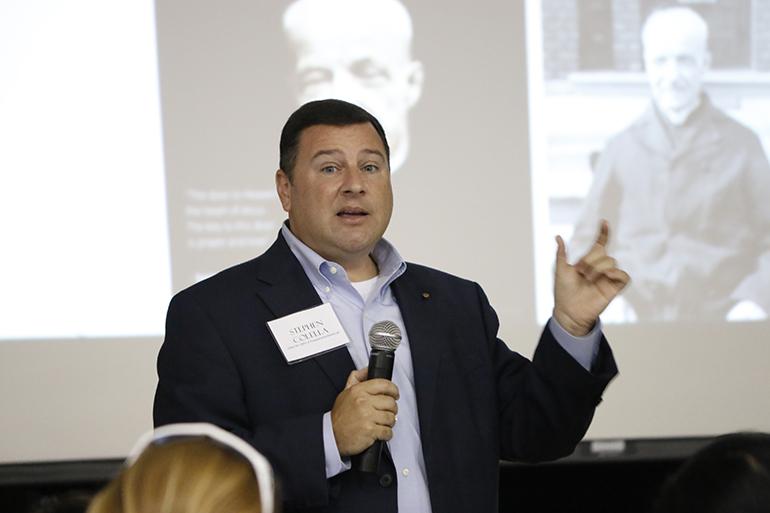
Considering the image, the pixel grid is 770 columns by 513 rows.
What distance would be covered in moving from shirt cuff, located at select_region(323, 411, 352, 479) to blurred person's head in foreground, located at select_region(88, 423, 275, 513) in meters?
0.78

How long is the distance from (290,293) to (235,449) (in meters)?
1.02

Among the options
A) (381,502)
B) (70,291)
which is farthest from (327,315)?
(70,291)

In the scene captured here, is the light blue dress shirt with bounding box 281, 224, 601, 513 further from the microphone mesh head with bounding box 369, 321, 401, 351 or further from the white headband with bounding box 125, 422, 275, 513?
the white headband with bounding box 125, 422, 275, 513

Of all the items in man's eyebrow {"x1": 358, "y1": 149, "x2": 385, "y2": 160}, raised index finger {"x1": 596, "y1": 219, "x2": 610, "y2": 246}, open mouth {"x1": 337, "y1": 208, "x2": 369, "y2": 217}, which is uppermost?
man's eyebrow {"x1": 358, "y1": 149, "x2": 385, "y2": 160}

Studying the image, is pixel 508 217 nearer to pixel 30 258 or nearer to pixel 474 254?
pixel 474 254

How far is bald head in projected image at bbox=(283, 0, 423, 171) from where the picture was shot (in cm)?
A: 356

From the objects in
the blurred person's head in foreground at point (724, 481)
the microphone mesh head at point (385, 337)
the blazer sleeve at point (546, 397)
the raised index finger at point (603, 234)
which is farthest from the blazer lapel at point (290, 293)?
the blurred person's head in foreground at point (724, 481)

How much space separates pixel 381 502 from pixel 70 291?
2.34 m

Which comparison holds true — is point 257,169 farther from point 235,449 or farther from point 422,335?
point 235,449

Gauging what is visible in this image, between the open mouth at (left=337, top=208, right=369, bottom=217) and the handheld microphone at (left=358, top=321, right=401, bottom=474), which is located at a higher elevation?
the open mouth at (left=337, top=208, right=369, bottom=217)

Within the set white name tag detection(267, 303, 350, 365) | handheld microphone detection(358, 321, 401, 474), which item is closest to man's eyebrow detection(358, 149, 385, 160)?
white name tag detection(267, 303, 350, 365)

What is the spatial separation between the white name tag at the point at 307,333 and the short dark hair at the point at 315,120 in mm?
451

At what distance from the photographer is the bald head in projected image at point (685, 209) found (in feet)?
11.9

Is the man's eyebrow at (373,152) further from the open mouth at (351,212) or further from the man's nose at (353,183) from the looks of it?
the open mouth at (351,212)
